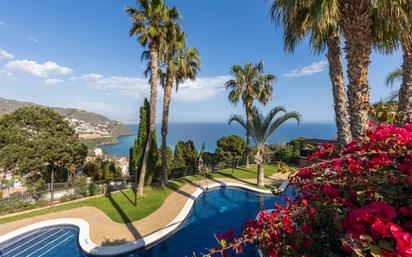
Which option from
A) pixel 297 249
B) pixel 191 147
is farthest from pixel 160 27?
pixel 191 147

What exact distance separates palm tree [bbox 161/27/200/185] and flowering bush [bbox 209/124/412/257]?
1135cm

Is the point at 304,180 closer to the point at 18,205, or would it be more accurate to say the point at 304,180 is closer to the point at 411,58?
the point at 411,58

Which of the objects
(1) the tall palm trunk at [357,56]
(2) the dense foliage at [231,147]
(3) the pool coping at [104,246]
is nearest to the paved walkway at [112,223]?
(3) the pool coping at [104,246]

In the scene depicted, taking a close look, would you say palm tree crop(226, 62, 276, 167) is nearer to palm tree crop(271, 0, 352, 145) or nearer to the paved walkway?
the paved walkway

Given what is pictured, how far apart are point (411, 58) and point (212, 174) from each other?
14.7 metres

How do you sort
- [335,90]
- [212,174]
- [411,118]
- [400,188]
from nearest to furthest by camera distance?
1. [400,188]
2. [411,118]
3. [335,90]
4. [212,174]

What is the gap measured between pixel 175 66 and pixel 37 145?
14.2m

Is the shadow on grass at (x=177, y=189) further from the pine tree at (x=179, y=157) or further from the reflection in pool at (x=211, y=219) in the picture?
the pine tree at (x=179, y=157)

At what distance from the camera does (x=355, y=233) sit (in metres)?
1.59

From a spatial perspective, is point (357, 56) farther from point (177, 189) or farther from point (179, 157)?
point (179, 157)

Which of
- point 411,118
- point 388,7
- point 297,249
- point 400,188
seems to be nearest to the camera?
point 400,188

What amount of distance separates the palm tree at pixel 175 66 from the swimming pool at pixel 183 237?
16.2ft

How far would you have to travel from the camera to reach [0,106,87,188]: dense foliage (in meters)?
17.8

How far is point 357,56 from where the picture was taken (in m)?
4.98
